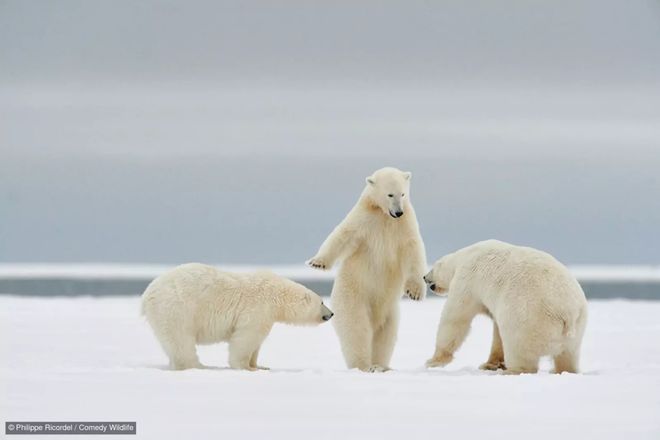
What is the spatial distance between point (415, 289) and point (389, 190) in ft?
2.20

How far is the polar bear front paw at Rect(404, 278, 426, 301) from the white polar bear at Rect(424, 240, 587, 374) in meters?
0.20

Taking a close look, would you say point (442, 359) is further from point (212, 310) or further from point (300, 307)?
point (212, 310)

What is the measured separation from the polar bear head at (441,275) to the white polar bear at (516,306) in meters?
0.05

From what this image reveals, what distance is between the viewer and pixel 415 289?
777cm

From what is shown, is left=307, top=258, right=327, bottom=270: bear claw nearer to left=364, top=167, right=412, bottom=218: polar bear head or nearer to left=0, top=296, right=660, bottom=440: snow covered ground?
left=364, top=167, right=412, bottom=218: polar bear head

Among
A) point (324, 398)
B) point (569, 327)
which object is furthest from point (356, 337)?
point (324, 398)

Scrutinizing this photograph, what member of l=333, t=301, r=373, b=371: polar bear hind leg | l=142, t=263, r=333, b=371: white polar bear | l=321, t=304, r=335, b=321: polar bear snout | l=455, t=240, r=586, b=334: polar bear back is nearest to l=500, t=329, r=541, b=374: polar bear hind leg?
l=455, t=240, r=586, b=334: polar bear back

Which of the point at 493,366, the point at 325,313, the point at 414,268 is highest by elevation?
the point at 414,268

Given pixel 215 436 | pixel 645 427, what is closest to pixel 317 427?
pixel 215 436

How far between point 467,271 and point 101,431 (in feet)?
9.97

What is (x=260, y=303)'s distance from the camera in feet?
24.8

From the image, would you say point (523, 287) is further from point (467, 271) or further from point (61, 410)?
point (61, 410)

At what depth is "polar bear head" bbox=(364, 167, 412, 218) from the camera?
25.3 feet

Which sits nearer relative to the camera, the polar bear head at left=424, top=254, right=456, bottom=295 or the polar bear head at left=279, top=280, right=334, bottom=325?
the polar bear head at left=279, top=280, right=334, bottom=325
